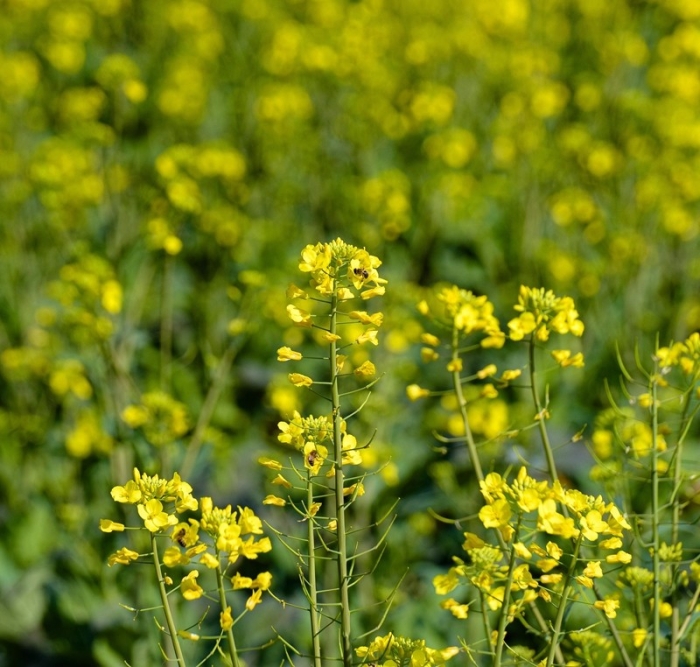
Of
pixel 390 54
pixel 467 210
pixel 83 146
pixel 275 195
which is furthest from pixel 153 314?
pixel 390 54

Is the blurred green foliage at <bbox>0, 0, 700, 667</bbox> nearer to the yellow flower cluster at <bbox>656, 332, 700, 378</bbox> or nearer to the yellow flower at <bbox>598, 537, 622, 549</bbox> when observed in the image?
the yellow flower cluster at <bbox>656, 332, 700, 378</bbox>

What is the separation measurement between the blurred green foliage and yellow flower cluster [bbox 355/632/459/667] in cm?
124

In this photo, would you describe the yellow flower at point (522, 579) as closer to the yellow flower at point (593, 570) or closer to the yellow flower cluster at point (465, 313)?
the yellow flower at point (593, 570)

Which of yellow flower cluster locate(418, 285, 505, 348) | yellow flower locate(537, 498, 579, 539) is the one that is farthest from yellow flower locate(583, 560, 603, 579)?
yellow flower cluster locate(418, 285, 505, 348)

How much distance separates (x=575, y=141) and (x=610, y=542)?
395 cm

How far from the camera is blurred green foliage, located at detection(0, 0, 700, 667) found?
3092 mm

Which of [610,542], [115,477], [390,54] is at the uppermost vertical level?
[390,54]

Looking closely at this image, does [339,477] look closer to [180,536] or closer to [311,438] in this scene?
[311,438]

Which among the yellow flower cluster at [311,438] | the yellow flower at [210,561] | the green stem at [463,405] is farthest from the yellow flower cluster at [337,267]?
the yellow flower at [210,561]

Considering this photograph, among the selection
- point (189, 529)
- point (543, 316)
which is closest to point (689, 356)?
point (543, 316)

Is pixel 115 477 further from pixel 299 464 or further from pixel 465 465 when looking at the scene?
pixel 465 465

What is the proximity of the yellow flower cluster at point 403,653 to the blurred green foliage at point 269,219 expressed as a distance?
4.07ft

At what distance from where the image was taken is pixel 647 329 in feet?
13.7

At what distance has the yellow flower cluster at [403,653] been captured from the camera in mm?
1334
